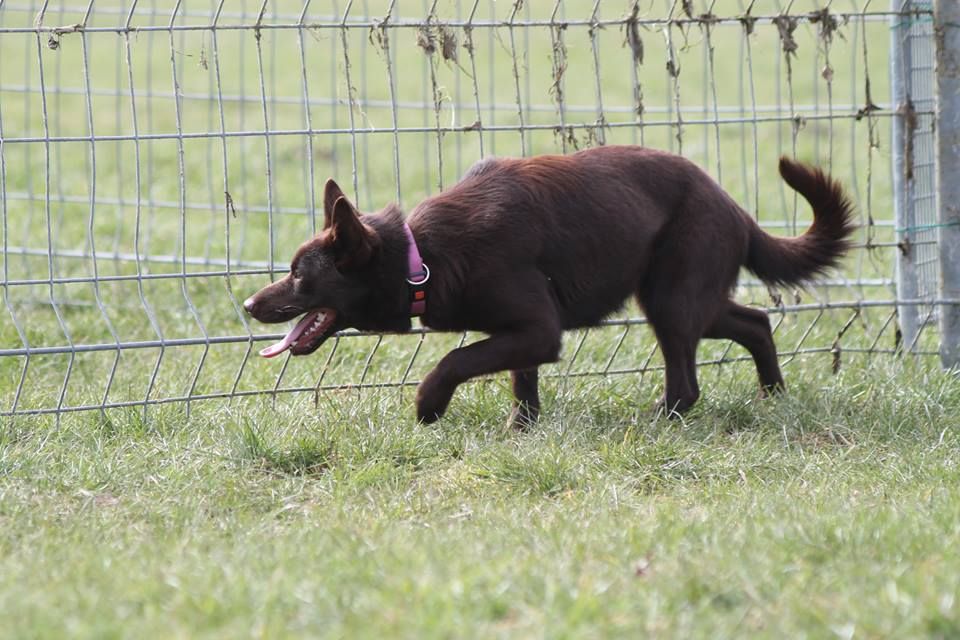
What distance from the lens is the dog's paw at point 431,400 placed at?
179 inches

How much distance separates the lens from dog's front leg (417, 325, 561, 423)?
178 inches

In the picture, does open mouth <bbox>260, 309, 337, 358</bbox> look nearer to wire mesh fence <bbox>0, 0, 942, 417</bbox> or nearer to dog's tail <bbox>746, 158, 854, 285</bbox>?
wire mesh fence <bbox>0, 0, 942, 417</bbox>

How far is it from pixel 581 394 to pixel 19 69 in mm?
11371

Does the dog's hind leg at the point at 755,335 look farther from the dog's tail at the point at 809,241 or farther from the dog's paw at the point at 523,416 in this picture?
the dog's paw at the point at 523,416

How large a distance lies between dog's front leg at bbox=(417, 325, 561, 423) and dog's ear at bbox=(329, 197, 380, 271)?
0.45m

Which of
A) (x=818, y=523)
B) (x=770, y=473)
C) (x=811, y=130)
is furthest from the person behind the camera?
(x=811, y=130)

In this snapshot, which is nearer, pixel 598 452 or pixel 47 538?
pixel 47 538

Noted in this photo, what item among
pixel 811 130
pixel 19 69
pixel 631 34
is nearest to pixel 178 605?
pixel 631 34

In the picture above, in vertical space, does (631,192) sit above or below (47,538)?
above

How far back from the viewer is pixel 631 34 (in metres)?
5.11

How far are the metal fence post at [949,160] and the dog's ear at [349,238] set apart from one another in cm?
248

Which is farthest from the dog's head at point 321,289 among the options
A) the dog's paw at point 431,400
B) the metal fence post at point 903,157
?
the metal fence post at point 903,157

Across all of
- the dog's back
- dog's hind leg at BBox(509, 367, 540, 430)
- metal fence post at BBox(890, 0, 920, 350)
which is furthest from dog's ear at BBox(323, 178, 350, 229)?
metal fence post at BBox(890, 0, 920, 350)

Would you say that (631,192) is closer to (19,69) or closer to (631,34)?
(631,34)
